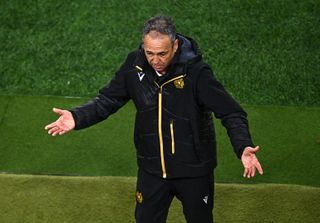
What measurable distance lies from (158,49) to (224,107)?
21.5 inches

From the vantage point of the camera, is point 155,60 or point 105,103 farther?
point 105,103

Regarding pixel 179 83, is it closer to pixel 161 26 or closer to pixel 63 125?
pixel 161 26

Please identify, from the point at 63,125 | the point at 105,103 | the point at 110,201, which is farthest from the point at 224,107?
the point at 110,201

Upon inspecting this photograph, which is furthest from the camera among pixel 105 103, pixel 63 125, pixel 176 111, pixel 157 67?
pixel 105 103

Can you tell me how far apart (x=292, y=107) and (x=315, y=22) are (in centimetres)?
152

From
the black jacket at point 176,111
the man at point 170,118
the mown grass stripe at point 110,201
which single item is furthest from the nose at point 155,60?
the mown grass stripe at point 110,201

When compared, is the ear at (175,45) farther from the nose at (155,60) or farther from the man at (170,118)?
the nose at (155,60)

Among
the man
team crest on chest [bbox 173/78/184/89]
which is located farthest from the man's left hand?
team crest on chest [bbox 173/78/184/89]

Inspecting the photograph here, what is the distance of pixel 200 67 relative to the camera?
3807 mm

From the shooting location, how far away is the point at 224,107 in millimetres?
3828

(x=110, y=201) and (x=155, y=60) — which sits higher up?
(x=155, y=60)

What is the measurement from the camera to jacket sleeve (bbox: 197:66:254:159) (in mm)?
3787

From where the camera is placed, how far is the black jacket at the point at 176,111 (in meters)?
3.80

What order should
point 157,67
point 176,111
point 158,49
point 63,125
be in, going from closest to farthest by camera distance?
point 158,49
point 157,67
point 176,111
point 63,125
